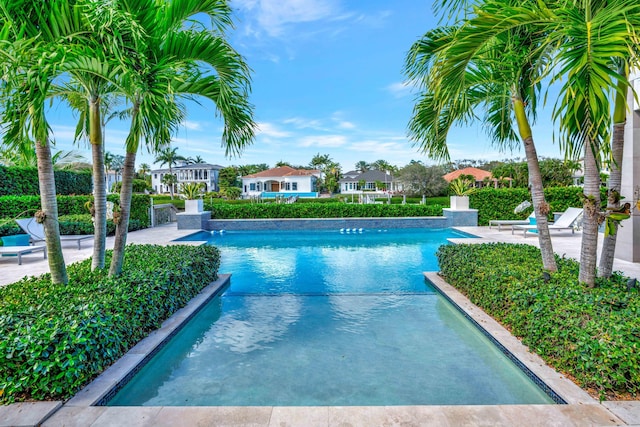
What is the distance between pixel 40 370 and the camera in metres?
2.78

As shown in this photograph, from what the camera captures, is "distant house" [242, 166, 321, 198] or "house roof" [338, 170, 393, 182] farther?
"house roof" [338, 170, 393, 182]

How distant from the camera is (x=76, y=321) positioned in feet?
10.2

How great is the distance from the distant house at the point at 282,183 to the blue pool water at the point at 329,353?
140 feet

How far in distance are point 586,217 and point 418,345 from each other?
7.97ft

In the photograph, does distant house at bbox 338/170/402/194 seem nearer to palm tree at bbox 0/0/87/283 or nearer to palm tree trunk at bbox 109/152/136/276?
palm tree trunk at bbox 109/152/136/276

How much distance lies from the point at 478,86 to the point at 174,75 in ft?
15.0

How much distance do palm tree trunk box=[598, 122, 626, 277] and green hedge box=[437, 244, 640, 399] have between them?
0.23m

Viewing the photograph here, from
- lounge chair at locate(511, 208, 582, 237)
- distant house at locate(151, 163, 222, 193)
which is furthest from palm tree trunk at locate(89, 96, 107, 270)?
distant house at locate(151, 163, 222, 193)

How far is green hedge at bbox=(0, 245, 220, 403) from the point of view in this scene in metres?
2.80

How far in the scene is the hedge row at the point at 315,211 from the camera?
59.7 feet

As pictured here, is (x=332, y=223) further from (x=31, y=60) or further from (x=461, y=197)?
(x=31, y=60)

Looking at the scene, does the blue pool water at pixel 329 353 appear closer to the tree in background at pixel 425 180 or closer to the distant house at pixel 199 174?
the tree in background at pixel 425 180

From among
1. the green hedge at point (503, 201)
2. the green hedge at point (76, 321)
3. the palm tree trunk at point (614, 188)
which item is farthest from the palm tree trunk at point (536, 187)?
the green hedge at point (503, 201)

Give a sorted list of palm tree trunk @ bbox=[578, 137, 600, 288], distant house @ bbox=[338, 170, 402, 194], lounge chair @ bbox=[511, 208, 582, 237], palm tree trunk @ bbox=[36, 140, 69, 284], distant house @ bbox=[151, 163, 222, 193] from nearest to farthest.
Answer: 1. palm tree trunk @ bbox=[578, 137, 600, 288]
2. palm tree trunk @ bbox=[36, 140, 69, 284]
3. lounge chair @ bbox=[511, 208, 582, 237]
4. distant house @ bbox=[338, 170, 402, 194]
5. distant house @ bbox=[151, 163, 222, 193]
